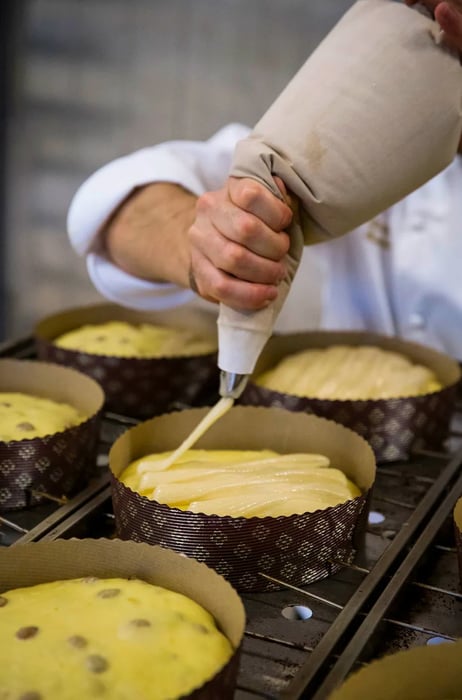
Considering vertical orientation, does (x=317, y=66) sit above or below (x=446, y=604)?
above

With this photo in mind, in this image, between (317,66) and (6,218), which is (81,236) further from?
(6,218)

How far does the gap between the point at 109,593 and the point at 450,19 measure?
920 millimetres

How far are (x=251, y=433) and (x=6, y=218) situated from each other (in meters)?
2.53

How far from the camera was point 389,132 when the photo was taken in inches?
53.7

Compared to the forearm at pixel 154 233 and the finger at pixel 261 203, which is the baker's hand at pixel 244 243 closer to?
the finger at pixel 261 203

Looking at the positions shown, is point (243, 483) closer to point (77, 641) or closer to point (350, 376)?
point (77, 641)

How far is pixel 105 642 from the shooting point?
3.59 feet

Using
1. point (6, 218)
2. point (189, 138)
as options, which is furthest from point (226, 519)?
point (6, 218)

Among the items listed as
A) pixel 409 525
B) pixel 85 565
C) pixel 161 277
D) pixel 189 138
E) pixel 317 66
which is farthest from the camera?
pixel 189 138

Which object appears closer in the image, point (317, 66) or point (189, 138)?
point (317, 66)

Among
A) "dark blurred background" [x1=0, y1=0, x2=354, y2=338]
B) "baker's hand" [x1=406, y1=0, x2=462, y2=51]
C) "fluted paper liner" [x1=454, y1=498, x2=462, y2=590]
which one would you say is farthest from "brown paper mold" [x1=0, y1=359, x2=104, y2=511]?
"dark blurred background" [x1=0, y1=0, x2=354, y2=338]

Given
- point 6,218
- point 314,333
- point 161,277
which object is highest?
point 161,277

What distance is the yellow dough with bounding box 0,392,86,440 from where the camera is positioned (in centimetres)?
167

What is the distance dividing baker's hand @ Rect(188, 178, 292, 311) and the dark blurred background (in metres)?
1.99
